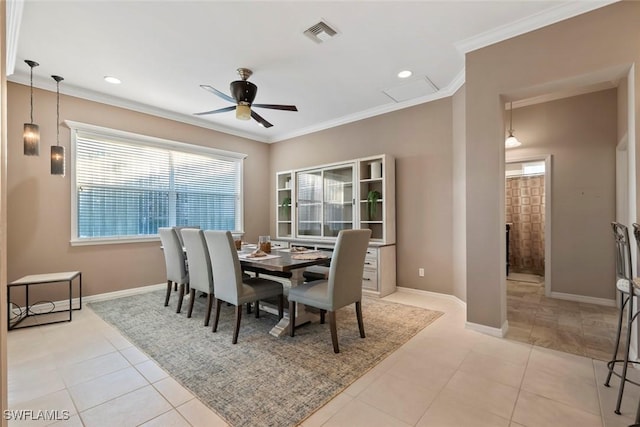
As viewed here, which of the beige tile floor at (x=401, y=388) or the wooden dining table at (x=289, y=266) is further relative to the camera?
the wooden dining table at (x=289, y=266)

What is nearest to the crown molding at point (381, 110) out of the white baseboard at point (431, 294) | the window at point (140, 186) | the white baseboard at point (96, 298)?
the window at point (140, 186)

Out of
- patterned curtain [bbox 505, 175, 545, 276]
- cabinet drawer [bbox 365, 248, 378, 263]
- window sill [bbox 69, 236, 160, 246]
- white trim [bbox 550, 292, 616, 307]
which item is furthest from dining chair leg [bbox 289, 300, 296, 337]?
patterned curtain [bbox 505, 175, 545, 276]

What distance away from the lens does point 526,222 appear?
18.2 ft

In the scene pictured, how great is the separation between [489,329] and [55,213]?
5.04m

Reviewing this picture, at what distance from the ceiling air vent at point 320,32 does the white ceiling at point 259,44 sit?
0.17 feet

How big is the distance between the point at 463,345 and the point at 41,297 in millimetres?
4655

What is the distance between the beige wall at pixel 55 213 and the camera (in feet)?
10.6

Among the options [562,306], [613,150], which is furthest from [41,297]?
[613,150]

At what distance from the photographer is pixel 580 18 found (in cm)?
223

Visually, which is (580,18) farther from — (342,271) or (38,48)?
(38,48)

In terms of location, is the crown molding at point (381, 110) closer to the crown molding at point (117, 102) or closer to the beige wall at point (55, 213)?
the crown molding at point (117, 102)

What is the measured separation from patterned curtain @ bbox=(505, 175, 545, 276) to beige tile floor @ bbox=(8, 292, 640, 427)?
378cm

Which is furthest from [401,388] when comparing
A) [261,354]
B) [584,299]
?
[584,299]

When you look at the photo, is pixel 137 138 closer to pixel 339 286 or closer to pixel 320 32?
pixel 320 32
